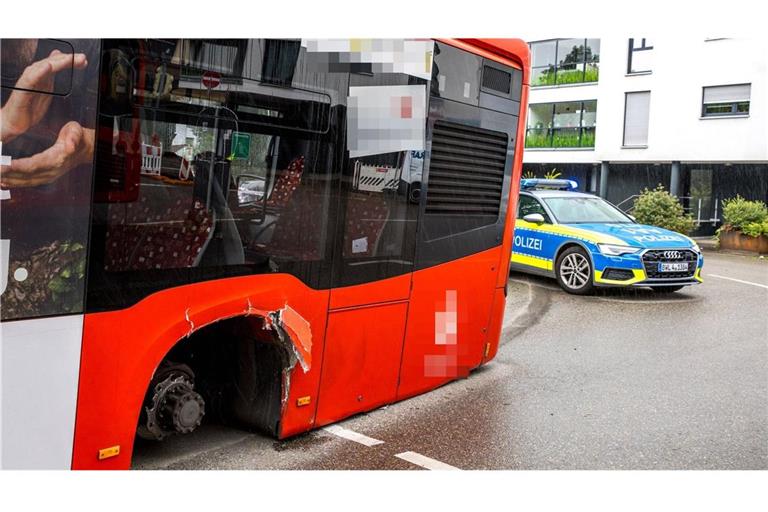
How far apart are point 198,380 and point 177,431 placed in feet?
2.28

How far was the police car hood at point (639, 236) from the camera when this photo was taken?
1174 centimetres

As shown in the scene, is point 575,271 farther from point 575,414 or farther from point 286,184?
point 286,184

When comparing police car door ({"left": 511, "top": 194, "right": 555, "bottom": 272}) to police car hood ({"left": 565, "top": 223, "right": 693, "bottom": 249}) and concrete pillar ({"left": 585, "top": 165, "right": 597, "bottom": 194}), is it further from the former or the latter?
concrete pillar ({"left": 585, "top": 165, "right": 597, "bottom": 194})

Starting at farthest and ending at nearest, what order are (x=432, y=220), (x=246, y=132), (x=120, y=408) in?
(x=432, y=220), (x=246, y=132), (x=120, y=408)

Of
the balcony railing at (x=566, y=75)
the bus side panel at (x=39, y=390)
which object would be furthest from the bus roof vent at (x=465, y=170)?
the balcony railing at (x=566, y=75)

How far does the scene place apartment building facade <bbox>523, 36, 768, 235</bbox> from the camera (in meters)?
27.2


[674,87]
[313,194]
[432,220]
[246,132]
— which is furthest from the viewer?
[674,87]

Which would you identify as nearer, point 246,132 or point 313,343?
point 246,132

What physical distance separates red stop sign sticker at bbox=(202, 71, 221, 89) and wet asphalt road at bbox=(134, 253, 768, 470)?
222 cm

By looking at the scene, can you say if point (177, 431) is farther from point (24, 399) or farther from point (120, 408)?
point (24, 399)

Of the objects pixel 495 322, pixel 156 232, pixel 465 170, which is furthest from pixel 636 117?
pixel 156 232

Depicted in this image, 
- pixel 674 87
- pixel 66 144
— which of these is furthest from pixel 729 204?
pixel 66 144

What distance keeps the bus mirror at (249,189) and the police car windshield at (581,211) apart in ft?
29.9

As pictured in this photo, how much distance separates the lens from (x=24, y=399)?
10.7 feet
